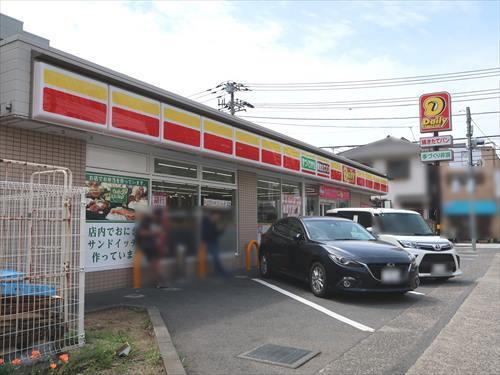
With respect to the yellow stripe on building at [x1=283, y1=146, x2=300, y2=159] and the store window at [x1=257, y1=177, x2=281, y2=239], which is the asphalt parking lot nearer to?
the store window at [x1=257, y1=177, x2=281, y2=239]

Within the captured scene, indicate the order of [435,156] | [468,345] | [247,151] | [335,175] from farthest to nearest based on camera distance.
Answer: [435,156] < [335,175] < [247,151] < [468,345]

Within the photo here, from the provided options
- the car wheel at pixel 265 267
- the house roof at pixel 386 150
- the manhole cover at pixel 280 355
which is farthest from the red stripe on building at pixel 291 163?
the house roof at pixel 386 150

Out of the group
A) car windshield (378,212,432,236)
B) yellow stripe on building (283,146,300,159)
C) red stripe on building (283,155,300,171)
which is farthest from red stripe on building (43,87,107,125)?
car windshield (378,212,432,236)

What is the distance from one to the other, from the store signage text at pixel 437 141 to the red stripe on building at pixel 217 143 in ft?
39.4

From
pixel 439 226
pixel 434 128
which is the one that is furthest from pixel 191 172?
pixel 434 128

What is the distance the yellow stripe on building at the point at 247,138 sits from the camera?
1088 centimetres

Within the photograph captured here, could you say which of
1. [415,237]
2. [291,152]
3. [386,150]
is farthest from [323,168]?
[386,150]

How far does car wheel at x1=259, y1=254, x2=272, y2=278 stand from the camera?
10328 mm

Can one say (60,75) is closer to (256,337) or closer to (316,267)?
(256,337)

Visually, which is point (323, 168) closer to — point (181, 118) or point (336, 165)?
point (336, 165)

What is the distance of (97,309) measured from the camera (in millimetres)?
6703

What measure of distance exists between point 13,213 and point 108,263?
3210mm

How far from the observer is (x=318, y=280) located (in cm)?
817

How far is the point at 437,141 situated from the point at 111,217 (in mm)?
15349
